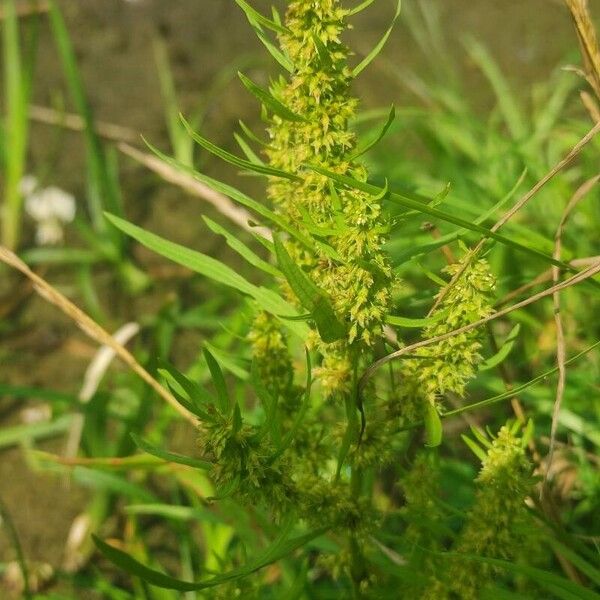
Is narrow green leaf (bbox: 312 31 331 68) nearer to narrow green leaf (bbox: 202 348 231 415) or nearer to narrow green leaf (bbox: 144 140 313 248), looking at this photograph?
narrow green leaf (bbox: 144 140 313 248)

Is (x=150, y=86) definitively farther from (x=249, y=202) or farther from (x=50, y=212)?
(x=249, y=202)

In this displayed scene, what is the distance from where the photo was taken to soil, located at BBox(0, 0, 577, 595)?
203cm

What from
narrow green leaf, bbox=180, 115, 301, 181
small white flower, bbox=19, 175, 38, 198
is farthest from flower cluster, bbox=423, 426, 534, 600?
small white flower, bbox=19, 175, 38, 198

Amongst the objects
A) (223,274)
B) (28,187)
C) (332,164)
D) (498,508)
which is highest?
(332,164)

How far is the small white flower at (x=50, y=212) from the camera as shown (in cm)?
226

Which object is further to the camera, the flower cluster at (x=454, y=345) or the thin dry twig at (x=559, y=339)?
the thin dry twig at (x=559, y=339)

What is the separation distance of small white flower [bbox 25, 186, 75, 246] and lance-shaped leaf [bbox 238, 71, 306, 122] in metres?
1.63

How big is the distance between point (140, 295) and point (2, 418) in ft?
1.53

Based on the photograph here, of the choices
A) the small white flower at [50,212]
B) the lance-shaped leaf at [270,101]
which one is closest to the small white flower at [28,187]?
the small white flower at [50,212]

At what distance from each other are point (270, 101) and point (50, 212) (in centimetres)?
167

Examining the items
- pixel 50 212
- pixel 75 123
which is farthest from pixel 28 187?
pixel 75 123

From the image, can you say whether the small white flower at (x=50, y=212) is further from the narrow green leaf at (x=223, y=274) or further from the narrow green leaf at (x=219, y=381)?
the narrow green leaf at (x=219, y=381)

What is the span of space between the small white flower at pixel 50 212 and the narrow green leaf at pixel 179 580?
64.1 inches

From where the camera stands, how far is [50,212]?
2.26 m
